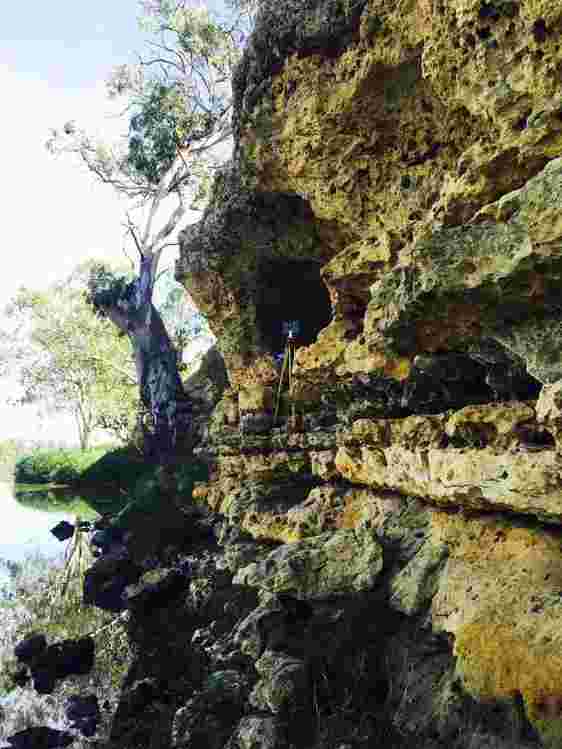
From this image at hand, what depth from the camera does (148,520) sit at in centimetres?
1609

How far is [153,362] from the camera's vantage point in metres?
22.0

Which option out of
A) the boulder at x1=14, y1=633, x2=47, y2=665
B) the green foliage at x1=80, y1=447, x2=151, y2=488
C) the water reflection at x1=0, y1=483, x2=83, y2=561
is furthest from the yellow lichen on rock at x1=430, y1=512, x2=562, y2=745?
the green foliage at x1=80, y1=447, x2=151, y2=488

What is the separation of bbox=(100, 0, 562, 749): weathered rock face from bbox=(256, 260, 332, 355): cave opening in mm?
3585

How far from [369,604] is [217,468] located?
11177 millimetres

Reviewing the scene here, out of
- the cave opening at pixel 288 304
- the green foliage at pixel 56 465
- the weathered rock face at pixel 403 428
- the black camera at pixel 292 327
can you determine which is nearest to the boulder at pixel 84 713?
the weathered rock face at pixel 403 428

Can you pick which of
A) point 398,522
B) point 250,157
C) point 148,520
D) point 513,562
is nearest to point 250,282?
point 250,157

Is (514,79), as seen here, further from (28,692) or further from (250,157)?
(28,692)

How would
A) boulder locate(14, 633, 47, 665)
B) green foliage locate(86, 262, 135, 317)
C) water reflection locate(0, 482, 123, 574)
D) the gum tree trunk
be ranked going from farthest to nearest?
1. green foliage locate(86, 262, 135, 317)
2. the gum tree trunk
3. water reflection locate(0, 482, 123, 574)
4. boulder locate(14, 633, 47, 665)

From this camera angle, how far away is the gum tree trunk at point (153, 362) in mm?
21484

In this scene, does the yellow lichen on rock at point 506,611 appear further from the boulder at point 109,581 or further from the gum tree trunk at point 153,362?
the gum tree trunk at point 153,362

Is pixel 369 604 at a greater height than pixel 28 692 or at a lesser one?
greater

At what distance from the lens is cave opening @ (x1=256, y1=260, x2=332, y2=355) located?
14.8m

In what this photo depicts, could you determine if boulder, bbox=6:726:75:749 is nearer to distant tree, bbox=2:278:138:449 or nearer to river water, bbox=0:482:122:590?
river water, bbox=0:482:122:590

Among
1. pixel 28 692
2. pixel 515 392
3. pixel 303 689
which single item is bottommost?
pixel 28 692
